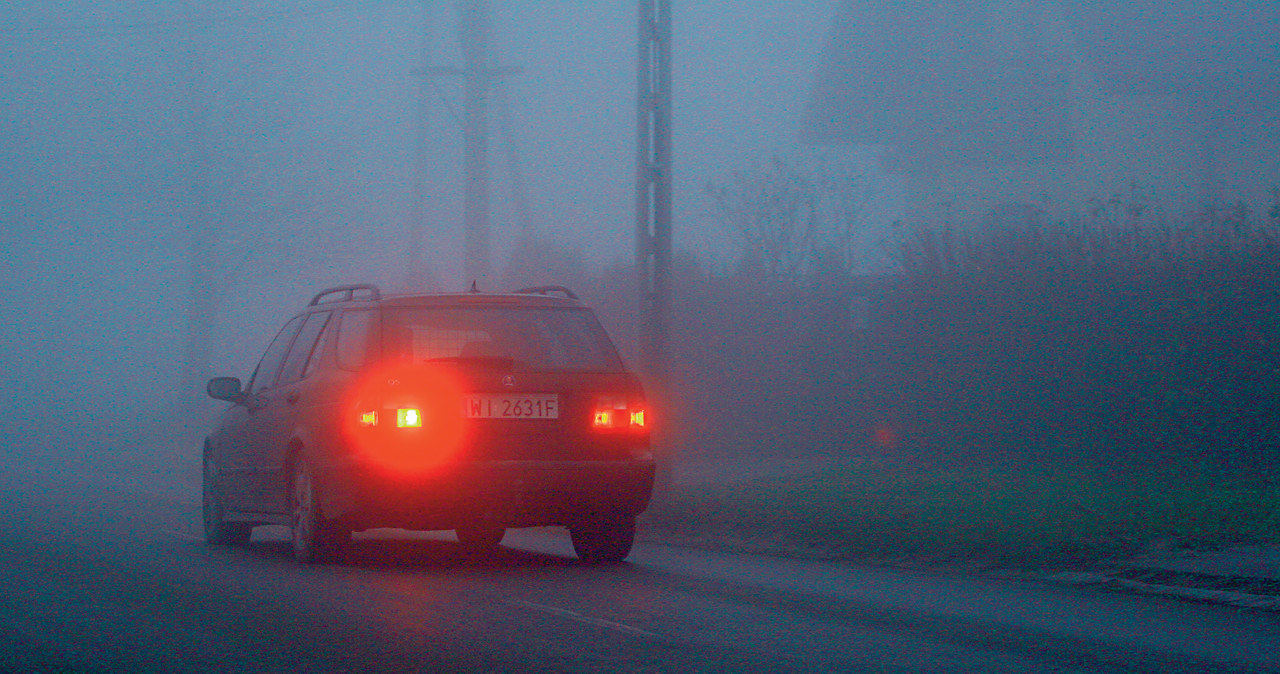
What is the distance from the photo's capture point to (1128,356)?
1792 cm

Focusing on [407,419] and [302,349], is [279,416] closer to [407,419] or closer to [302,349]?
[302,349]

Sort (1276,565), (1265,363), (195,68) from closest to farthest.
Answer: (1276,565)
(1265,363)
(195,68)

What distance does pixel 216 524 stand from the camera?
507 inches

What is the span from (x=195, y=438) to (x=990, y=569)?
102ft

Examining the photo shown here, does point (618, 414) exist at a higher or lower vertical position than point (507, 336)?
lower

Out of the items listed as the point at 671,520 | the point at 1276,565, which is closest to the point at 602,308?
the point at 671,520

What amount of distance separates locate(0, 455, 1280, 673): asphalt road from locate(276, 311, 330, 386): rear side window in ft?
4.12

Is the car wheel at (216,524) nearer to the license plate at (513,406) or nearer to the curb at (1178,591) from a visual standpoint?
the license plate at (513,406)

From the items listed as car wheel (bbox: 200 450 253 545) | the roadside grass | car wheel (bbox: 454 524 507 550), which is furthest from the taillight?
car wheel (bbox: 200 450 253 545)

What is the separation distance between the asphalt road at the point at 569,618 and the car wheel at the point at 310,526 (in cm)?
14

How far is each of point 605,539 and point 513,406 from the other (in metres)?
1.47

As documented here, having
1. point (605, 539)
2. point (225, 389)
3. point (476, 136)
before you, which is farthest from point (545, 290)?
point (476, 136)

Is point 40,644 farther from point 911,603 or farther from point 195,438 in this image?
point 195,438

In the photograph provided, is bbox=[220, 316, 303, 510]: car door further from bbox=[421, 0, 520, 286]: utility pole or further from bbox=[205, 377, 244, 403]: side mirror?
bbox=[421, 0, 520, 286]: utility pole
